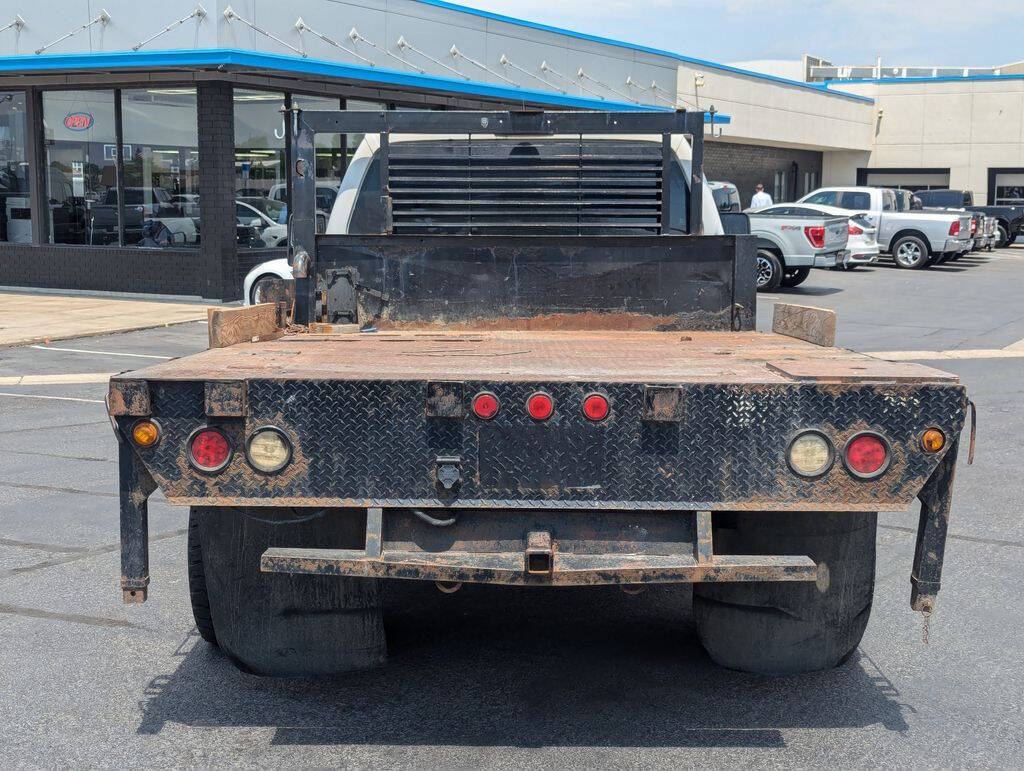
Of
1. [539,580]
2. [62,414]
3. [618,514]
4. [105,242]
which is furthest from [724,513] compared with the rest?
[105,242]

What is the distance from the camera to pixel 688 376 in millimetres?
3893

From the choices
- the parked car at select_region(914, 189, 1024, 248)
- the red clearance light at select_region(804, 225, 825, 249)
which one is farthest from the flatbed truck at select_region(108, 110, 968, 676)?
the parked car at select_region(914, 189, 1024, 248)

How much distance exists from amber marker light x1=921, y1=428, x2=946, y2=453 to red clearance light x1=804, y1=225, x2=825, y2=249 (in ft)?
61.8

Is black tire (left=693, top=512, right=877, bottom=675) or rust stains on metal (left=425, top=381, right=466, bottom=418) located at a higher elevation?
rust stains on metal (left=425, top=381, right=466, bottom=418)

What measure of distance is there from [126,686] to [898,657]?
302 cm

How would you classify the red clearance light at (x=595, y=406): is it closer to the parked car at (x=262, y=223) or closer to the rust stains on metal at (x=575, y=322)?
the rust stains on metal at (x=575, y=322)

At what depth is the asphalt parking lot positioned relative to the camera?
13.4 ft

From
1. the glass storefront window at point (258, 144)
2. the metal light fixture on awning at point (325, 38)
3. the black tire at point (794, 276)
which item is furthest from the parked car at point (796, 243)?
the glass storefront window at point (258, 144)

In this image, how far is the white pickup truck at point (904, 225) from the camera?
95.2ft

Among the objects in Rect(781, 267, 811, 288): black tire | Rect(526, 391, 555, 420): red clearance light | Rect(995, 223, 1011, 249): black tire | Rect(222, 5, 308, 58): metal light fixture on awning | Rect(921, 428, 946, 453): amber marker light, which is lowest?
Rect(781, 267, 811, 288): black tire

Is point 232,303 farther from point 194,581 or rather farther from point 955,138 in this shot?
point 955,138

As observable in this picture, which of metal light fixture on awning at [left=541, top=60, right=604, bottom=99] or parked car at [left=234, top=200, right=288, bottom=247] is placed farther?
metal light fixture on awning at [left=541, top=60, right=604, bottom=99]

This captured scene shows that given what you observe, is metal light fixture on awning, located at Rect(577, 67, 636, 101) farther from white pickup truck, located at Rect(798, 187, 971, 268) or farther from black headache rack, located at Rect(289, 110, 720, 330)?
black headache rack, located at Rect(289, 110, 720, 330)

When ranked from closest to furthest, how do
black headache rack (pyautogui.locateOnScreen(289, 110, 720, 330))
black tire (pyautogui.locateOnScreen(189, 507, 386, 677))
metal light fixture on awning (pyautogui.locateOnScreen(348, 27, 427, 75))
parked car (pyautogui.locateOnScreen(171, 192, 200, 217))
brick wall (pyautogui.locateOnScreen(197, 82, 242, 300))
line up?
black tire (pyautogui.locateOnScreen(189, 507, 386, 677)), black headache rack (pyautogui.locateOnScreen(289, 110, 720, 330)), brick wall (pyautogui.locateOnScreen(197, 82, 242, 300)), parked car (pyautogui.locateOnScreen(171, 192, 200, 217)), metal light fixture on awning (pyautogui.locateOnScreen(348, 27, 427, 75))
